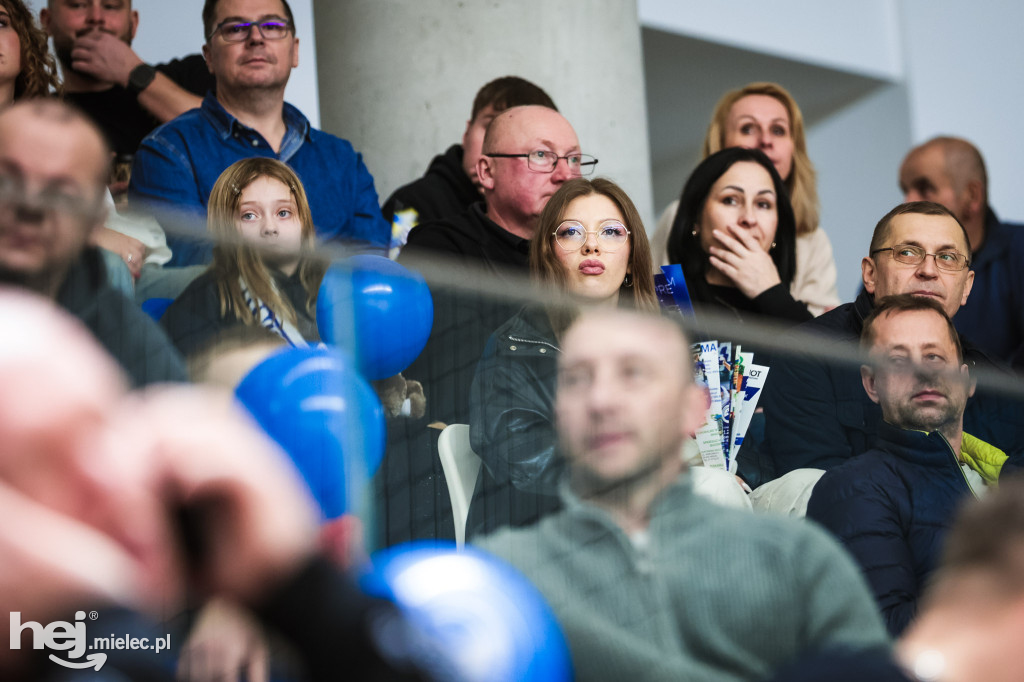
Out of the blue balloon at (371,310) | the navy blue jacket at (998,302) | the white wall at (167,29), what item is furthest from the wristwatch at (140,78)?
the navy blue jacket at (998,302)

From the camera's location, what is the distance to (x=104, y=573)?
1.22m

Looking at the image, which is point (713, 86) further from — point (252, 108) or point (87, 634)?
point (87, 634)

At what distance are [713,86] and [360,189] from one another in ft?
12.9

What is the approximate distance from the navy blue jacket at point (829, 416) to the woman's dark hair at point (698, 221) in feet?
3.41

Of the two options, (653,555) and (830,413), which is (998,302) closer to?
(830,413)

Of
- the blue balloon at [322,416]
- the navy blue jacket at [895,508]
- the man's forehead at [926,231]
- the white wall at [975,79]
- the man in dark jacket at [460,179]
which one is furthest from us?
the white wall at [975,79]

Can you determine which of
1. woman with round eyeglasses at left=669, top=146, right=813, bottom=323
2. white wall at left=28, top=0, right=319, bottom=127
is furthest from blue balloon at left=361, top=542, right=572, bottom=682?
white wall at left=28, top=0, right=319, bottom=127

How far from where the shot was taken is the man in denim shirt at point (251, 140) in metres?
2.94

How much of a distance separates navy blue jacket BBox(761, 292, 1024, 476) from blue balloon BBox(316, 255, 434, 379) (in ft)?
2.00

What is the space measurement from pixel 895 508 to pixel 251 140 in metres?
1.87

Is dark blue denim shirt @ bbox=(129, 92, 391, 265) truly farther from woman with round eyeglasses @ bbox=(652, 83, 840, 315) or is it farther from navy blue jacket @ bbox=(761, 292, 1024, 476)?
navy blue jacket @ bbox=(761, 292, 1024, 476)

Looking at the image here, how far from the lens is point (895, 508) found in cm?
199

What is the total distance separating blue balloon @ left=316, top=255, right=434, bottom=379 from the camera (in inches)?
65.5

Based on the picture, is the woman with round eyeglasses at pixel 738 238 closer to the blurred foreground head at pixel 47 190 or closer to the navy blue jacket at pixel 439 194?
the navy blue jacket at pixel 439 194
